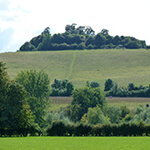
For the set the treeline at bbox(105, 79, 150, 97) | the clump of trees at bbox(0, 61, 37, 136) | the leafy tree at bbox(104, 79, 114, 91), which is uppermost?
the leafy tree at bbox(104, 79, 114, 91)

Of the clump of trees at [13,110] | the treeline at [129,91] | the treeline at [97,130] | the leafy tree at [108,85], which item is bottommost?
the treeline at [97,130]

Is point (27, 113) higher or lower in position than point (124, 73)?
lower

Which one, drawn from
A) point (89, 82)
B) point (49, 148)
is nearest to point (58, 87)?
point (89, 82)

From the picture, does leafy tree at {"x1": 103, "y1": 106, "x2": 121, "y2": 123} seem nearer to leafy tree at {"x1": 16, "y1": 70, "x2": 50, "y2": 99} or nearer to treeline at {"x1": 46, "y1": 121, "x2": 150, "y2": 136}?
leafy tree at {"x1": 16, "y1": 70, "x2": 50, "y2": 99}

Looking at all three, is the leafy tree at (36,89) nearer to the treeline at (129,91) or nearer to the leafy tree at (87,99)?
the leafy tree at (87,99)

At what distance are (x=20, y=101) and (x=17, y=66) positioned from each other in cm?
13538

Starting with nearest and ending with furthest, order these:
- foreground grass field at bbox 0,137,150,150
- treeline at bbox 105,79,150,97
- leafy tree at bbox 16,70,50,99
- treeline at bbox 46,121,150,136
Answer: foreground grass field at bbox 0,137,150,150
treeline at bbox 46,121,150,136
leafy tree at bbox 16,70,50,99
treeline at bbox 105,79,150,97

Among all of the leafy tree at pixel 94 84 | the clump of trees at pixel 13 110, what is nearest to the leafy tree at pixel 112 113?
the clump of trees at pixel 13 110

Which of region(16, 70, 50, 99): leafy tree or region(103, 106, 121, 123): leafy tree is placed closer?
region(16, 70, 50, 99): leafy tree

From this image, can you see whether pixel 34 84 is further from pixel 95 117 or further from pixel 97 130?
pixel 97 130

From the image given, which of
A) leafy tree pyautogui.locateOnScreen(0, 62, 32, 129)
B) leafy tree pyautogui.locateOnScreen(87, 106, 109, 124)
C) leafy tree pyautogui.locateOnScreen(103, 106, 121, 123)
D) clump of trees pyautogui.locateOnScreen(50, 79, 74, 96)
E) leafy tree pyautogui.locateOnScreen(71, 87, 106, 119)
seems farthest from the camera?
clump of trees pyautogui.locateOnScreen(50, 79, 74, 96)

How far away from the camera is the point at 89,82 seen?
16625 cm

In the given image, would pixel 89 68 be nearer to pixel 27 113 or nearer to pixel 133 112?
pixel 133 112

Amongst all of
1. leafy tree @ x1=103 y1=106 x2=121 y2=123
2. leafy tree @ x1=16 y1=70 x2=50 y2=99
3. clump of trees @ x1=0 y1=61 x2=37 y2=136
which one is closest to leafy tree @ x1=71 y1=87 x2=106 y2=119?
leafy tree @ x1=103 y1=106 x2=121 y2=123
